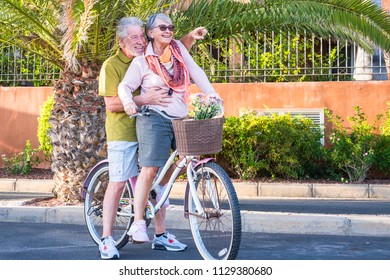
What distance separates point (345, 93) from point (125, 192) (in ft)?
23.9

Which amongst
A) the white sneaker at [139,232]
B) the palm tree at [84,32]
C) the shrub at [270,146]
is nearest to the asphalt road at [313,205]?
the palm tree at [84,32]

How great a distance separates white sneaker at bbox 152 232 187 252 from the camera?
6734mm

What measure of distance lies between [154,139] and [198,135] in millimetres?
464

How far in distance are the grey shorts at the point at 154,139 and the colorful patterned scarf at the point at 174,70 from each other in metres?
0.25

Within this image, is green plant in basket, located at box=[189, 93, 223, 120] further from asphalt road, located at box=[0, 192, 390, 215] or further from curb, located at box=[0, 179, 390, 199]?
curb, located at box=[0, 179, 390, 199]

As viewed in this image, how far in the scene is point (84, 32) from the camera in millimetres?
8805

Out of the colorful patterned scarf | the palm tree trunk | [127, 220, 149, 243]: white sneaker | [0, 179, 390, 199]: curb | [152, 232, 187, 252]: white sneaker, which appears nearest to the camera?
the colorful patterned scarf

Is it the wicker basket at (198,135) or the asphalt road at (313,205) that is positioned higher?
the wicker basket at (198,135)

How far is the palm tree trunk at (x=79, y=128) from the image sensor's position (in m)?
9.60

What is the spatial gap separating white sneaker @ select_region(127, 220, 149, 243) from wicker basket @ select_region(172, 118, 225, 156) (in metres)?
0.70

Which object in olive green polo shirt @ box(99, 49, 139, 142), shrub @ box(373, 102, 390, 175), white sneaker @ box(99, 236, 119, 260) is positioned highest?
olive green polo shirt @ box(99, 49, 139, 142)

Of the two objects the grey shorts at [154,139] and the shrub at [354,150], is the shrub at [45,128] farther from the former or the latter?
the grey shorts at [154,139]

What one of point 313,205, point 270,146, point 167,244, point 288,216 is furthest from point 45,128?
point 167,244

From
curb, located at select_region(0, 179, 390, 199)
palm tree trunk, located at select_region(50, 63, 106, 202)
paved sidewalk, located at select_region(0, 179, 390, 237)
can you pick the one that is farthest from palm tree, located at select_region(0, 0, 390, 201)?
curb, located at select_region(0, 179, 390, 199)
